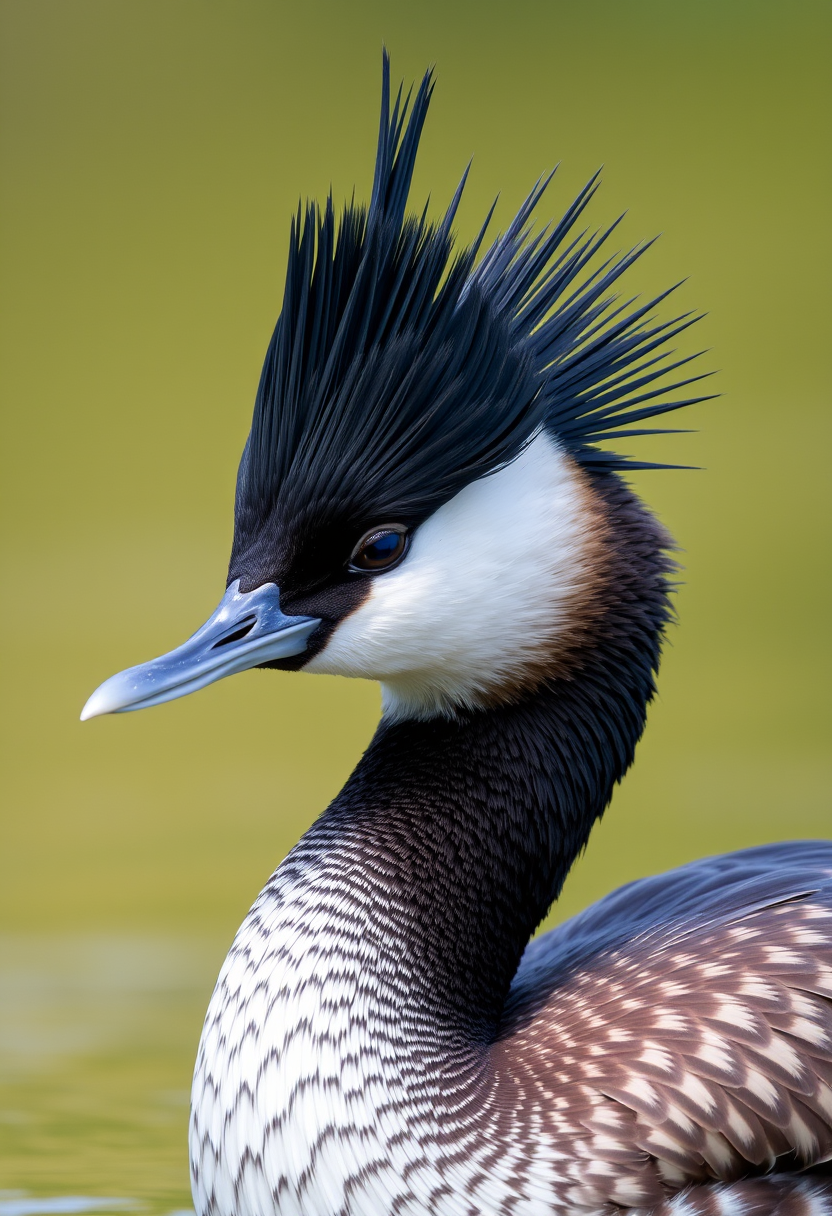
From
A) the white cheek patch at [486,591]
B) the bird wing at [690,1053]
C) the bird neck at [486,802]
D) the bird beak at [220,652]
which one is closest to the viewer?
the bird wing at [690,1053]

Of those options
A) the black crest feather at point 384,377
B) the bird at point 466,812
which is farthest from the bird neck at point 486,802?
the black crest feather at point 384,377

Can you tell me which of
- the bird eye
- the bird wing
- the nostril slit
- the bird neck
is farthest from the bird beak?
the bird wing

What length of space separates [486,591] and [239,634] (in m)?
0.41

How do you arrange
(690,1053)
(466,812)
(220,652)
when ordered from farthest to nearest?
(466,812) → (220,652) → (690,1053)

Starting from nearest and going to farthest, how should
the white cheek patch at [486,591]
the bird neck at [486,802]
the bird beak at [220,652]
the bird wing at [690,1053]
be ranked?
the bird wing at [690,1053], the bird beak at [220,652], the white cheek patch at [486,591], the bird neck at [486,802]

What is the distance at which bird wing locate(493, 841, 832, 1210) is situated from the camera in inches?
117

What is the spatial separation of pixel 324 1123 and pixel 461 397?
1.18m

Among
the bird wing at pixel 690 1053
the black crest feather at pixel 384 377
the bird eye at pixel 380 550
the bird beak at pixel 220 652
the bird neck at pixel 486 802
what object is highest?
the black crest feather at pixel 384 377

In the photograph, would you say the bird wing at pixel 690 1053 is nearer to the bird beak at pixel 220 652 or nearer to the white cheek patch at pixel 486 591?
the white cheek patch at pixel 486 591

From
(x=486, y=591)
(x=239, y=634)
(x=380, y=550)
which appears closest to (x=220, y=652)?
→ (x=239, y=634)

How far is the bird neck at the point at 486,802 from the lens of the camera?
333cm

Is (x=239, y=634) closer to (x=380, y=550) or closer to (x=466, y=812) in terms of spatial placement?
(x=380, y=550)

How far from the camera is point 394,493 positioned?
126 inches

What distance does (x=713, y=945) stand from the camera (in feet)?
10.6
